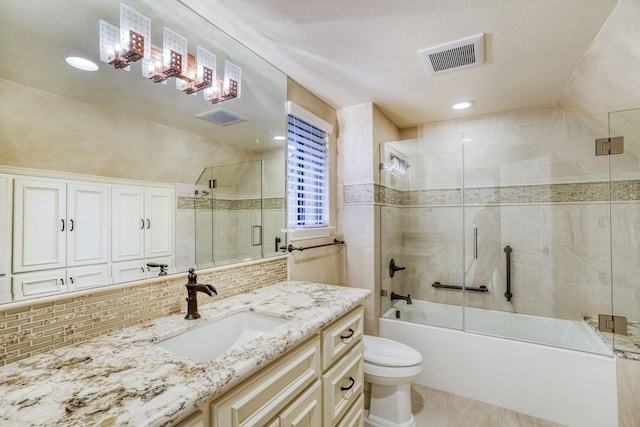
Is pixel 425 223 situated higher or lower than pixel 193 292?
higher

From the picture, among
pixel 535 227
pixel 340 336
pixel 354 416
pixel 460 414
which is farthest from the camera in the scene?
pixel 535 227

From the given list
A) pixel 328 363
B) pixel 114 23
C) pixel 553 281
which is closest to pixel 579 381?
pixel 553 281

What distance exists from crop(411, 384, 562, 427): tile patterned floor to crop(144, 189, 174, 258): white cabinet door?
76.0 inches

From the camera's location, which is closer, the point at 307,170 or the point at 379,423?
the point at 379,423

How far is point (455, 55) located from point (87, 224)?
6.76 feet

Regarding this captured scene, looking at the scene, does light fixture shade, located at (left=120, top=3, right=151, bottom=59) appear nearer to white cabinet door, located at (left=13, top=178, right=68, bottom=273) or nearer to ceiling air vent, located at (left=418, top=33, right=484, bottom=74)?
white cabinet door, located at (left=13, top=178, right=68, bottom=273)

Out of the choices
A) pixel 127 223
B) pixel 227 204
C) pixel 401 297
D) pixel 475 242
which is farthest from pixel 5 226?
pixel 475 242

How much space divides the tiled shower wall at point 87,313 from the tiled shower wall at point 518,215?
1642mm

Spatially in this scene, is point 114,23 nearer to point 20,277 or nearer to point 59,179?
point 59,179

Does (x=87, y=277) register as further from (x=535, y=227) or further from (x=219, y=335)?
(x=535, y=227)

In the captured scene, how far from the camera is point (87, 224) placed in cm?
104

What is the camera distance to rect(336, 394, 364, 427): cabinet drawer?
146 centimetres

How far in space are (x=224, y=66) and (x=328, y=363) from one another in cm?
161

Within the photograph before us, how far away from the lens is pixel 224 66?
1.59 metres
